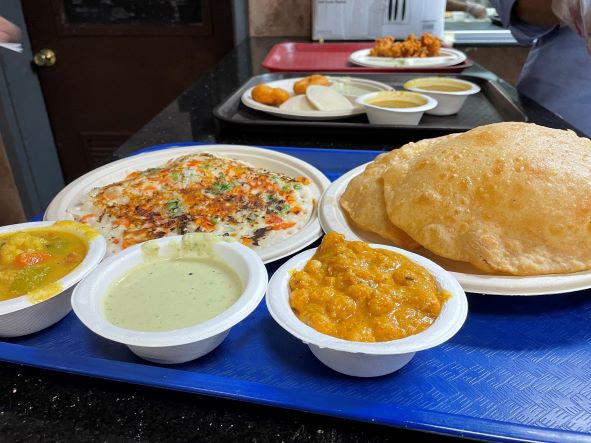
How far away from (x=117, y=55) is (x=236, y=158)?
2.67m

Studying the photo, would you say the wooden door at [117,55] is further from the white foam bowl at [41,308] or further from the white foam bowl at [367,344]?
the white foam bowl at [367,344]

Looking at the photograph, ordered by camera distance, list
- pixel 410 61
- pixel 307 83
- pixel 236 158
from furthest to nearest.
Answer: pixel 410 61, pixel 307 83, pixel 236 158

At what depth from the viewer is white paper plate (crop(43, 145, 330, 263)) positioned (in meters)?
1.37

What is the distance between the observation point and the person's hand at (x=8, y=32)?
3578 mm

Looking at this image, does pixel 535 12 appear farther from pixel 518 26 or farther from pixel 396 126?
pixel 396 126

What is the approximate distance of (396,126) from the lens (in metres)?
2.07

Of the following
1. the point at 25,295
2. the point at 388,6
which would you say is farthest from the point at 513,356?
the point at 388,6

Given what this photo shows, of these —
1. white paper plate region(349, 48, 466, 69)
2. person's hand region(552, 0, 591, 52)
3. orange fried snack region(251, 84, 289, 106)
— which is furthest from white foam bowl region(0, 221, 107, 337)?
white paper plate region(349, 48, 466, 69)

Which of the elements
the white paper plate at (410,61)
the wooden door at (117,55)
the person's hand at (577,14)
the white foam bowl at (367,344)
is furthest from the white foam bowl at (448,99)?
the wooden door at (117,55)

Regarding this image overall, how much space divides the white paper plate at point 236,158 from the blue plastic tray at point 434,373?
27 centimetres

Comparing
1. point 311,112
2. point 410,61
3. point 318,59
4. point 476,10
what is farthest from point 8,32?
point 476,10

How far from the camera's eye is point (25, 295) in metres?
1.02

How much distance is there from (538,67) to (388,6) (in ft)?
5.77

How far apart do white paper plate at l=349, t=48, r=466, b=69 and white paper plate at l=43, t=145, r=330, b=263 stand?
1.76 meters
